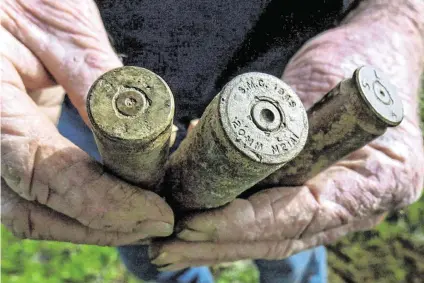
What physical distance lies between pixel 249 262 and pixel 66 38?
3.73 ft

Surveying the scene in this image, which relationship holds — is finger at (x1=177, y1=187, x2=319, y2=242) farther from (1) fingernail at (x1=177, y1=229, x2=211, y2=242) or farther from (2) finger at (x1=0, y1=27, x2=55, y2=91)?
(2) finger at (x1=0, y1=27, x2=55, y2=91)

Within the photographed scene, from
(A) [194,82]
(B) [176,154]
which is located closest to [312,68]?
(A) [194,82]

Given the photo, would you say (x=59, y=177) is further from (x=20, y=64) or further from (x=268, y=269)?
(x=268, y=269)

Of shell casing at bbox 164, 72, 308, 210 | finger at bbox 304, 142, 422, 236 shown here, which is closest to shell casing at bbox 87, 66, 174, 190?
shell casing at bbox 164, 72, 308, 210

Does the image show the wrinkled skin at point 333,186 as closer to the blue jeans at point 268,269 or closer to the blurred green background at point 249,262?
the blue jeans at point 268,269

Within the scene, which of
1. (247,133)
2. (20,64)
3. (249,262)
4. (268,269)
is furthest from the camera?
(249,262)

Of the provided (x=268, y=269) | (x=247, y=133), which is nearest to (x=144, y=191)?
(x=247, y=133)

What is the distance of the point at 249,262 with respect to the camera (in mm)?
1672

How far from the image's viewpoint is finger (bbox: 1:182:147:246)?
0.71 meters

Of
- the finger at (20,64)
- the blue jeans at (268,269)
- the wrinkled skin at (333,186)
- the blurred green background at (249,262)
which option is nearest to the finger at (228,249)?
the wrinkled skin at (333,186)

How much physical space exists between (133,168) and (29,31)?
0.85 feet

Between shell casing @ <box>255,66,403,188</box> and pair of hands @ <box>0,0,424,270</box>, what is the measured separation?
0.11 m

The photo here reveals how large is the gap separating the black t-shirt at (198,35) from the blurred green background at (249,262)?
873 millimetres

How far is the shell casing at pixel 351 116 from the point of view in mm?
586
